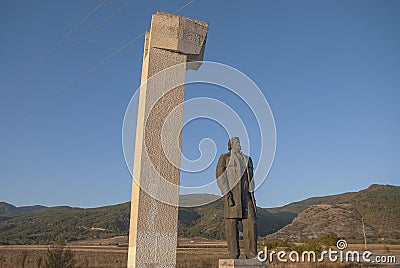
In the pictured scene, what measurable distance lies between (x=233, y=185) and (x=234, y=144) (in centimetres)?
74

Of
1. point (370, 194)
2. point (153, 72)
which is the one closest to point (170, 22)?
point (153, 72)

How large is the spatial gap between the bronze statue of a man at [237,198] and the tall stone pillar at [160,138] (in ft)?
3.54

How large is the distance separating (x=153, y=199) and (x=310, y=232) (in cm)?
3937

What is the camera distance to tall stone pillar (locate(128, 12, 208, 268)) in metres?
5.50

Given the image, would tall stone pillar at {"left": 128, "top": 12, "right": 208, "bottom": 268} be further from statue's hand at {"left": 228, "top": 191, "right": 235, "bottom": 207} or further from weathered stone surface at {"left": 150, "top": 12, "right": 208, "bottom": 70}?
statue's hand at {"left": 228, "top": 191, "right": 235, "bottom": 207}

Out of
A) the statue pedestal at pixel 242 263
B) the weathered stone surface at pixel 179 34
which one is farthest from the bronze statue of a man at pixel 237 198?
the weathered stone surface at pixel 179 34

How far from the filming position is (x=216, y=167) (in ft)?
22.7

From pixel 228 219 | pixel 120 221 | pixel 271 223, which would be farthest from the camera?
pixel 271 223

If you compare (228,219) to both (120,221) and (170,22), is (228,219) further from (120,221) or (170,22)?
(120,221)

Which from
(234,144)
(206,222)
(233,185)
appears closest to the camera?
(233,185)

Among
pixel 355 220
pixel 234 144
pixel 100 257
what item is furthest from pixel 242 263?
pixel 355 220

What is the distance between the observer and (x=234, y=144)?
6996mm

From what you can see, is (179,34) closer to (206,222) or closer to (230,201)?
(230,201)

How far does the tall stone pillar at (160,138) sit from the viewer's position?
5.50 m
